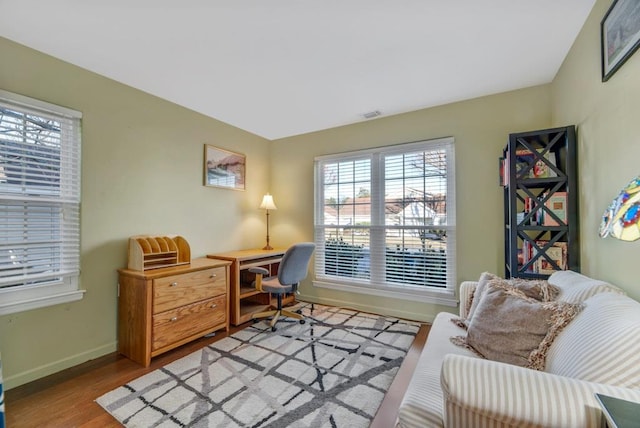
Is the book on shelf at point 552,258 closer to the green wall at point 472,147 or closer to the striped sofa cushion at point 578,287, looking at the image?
the striped sofa cushion at point 578,287

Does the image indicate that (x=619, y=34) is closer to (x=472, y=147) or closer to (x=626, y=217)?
(x=626, y=217)

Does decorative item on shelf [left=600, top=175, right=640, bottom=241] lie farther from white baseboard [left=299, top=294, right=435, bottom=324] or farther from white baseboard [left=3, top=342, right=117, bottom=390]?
white baseboard [left=3, top=342, right=117, bottom=390]

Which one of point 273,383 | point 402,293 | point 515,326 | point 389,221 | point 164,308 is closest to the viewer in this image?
point 515,326

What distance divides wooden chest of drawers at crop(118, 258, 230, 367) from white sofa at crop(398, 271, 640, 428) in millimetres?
2008

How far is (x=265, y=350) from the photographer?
236cm

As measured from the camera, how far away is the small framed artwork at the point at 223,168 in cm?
317

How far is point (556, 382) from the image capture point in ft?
2.66

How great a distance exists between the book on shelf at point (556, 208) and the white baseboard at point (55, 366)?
369 cm

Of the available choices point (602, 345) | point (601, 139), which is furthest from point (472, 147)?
point (602, 345)

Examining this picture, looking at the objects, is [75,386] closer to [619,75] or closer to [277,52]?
[277,52]

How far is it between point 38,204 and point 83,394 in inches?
54.9

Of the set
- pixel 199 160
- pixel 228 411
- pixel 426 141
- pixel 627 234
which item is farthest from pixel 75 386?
pixel 426 141

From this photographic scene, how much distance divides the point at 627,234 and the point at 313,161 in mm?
3223

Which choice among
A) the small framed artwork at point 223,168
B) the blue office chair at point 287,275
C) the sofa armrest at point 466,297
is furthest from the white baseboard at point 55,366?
the sofa armrest at point 466,297
